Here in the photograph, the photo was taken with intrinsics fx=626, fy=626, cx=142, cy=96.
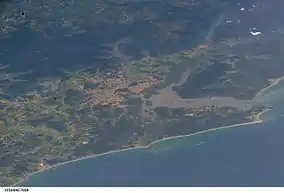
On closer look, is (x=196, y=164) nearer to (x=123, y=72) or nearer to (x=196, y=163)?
(x=196, y=163)

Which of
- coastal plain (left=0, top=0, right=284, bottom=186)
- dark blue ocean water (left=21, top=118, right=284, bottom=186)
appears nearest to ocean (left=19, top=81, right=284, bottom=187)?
dark blue ocean water (left=21, top=118, right=284, bottom=186)

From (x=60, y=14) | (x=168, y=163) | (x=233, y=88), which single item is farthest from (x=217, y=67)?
(x=60, y=14)

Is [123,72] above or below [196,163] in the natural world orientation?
above

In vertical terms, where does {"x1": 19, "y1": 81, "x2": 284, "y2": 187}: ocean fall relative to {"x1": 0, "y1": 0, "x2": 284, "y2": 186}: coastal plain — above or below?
below

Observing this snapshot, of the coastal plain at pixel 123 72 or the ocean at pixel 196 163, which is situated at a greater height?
the coastal plain at pixel 123 72

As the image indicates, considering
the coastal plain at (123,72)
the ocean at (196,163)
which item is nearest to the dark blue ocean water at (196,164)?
the ocean at (196,163)

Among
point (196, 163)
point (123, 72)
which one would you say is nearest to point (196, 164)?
point (196, 163)

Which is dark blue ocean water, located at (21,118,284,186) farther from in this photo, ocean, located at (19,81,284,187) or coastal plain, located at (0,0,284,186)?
coastal plain, located at (0,0,284,186)

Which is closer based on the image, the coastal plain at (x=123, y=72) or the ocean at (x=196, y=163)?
the ocean at (x=196, y=163)

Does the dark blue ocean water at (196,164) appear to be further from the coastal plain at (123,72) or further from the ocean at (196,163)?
the coastal plain at (123,72)
